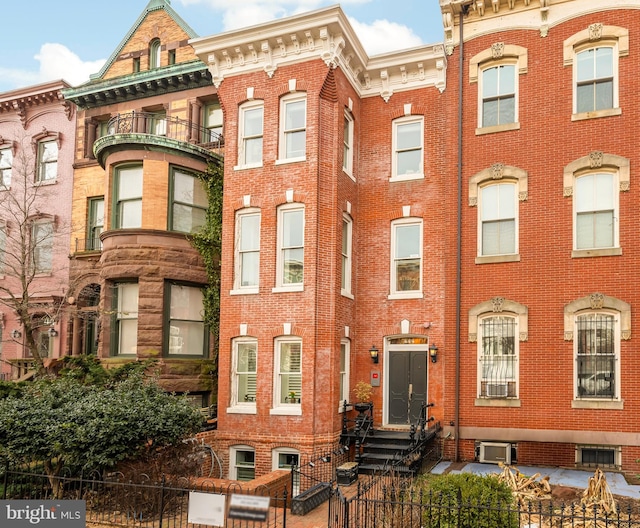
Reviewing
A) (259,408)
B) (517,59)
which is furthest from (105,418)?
(517,59)

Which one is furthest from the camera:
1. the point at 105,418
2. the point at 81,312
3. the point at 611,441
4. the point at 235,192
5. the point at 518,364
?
the point at 81,312

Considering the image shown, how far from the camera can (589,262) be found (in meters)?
16.6

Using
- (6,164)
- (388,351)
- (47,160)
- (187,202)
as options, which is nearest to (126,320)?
→ (187,202)

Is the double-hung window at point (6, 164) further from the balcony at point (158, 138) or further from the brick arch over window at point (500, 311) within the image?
the brick arch over window at point (500, 311)

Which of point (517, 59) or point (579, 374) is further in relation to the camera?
point (517, 59)

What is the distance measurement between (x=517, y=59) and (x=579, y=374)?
8.61 meters

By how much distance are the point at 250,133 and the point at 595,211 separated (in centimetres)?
978

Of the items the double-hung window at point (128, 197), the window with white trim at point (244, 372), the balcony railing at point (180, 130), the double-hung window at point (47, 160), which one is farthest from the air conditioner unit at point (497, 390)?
the double-hung window at point (47, 160)

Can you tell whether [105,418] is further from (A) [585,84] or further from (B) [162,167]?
(A) [585,84]

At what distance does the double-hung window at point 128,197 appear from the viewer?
2003cm

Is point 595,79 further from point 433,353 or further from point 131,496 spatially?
point 131,496

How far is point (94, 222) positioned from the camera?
23.4 meters

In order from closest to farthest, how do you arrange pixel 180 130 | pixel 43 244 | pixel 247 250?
pixel 247 250, pixel 180 130, pixel 43 244

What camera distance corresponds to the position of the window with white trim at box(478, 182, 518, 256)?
17719mm
